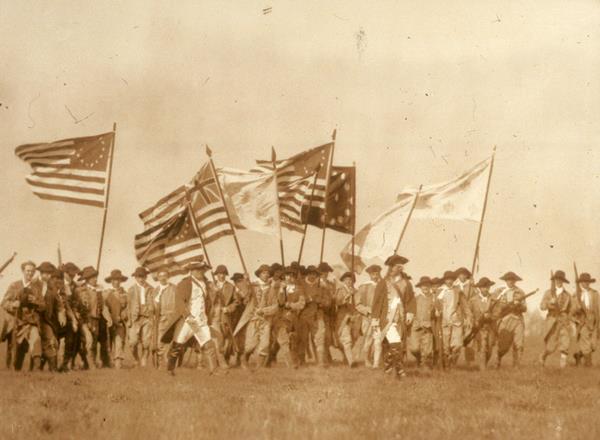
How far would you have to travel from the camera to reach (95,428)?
37.5ft

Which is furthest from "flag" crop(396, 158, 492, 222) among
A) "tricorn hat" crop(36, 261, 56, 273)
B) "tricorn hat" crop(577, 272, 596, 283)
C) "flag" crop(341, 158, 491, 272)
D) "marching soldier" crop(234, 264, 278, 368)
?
"tricorn hat" crop(36, 261, 56, 273)

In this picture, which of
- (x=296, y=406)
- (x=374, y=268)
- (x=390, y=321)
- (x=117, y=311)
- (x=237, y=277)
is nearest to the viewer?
(x=296, y=406)

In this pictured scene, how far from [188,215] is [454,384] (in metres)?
7.31

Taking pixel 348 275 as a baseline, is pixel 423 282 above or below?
below

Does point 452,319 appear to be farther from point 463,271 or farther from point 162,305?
point 162,305

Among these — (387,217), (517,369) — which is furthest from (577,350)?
(387,217)

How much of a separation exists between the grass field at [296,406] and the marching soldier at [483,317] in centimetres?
359

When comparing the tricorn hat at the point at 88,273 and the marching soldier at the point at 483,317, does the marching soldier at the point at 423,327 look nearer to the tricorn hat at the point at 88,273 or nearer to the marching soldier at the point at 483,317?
the marching soldier at the point at 483,317

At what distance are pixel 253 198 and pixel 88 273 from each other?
12.3ft

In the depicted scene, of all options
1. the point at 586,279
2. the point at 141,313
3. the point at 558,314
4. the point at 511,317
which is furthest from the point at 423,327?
the point at 141,313

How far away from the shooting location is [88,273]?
19797 mm

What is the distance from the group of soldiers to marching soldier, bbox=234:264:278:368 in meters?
0.02

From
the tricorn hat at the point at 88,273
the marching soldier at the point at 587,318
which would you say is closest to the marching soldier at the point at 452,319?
the marching soldier at the point at 587,318

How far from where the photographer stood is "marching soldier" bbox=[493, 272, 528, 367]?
20750 millimetres
